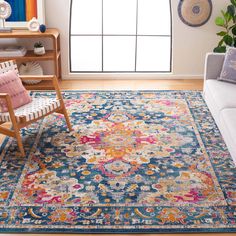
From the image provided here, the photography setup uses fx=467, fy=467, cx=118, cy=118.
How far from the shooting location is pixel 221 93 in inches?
181

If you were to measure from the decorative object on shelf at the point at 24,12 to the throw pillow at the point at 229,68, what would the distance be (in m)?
2.42

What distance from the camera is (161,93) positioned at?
5.77m

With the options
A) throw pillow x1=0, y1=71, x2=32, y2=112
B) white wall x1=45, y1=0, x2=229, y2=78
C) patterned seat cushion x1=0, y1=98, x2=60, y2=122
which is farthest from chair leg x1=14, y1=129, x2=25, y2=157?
white wall x1=45, y1=0, x2=229, y2=78

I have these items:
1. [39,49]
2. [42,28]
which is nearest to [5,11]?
[42,28]

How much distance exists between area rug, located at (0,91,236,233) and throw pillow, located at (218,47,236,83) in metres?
0.45

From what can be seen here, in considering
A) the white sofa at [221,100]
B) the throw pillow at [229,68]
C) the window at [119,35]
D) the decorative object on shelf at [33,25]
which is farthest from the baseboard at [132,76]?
the throw pillow at [229,68]

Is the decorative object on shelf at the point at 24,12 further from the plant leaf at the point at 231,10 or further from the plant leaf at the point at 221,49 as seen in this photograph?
the plant leaf at the point at 231,10

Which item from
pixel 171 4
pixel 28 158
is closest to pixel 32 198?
pixel 28 158

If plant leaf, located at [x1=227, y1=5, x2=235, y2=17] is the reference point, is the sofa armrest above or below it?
below

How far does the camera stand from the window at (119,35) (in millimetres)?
6430

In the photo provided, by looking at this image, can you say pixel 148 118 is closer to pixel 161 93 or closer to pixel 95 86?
pixel 161 93

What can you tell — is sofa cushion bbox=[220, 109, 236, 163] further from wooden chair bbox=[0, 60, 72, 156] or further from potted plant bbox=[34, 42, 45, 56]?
potted plant bbox=[34, 42, 45, 56]

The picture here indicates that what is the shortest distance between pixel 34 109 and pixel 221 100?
1766 millimetres

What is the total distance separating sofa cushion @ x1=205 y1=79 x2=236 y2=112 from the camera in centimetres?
438
